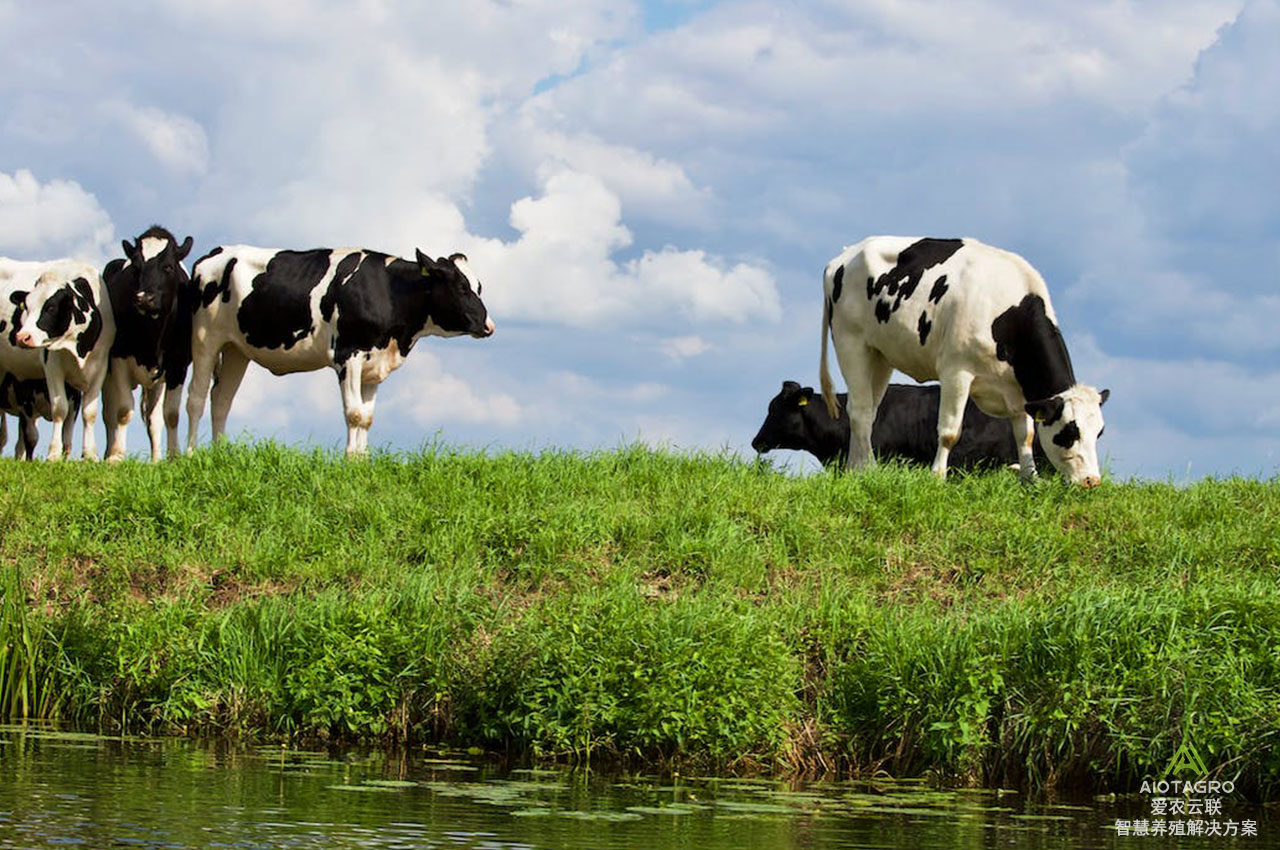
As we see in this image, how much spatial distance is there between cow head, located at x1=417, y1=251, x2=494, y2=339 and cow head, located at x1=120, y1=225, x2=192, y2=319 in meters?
3.34

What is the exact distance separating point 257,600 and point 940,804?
566cm

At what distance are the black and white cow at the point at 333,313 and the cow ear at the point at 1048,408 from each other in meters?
7.46

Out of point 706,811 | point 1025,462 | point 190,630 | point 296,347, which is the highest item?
point 296,347

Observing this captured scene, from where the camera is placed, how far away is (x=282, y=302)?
19.6 meters

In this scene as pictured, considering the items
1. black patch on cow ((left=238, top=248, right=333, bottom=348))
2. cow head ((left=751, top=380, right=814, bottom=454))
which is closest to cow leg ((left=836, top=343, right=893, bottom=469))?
cow head ((left=751, top=380, right=814, bottom=454))

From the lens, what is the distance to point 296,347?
1969 centimetres

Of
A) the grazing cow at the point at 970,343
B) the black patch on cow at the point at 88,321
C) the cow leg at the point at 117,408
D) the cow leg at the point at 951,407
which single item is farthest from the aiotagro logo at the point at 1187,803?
the black patch on cow at the point at 88,321

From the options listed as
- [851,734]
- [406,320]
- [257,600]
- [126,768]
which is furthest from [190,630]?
[406,320]

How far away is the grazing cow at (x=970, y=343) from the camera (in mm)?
16000

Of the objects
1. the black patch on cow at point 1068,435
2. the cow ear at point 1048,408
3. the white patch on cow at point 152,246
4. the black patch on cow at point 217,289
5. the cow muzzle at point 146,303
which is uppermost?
the white patch on cow at point 152,246

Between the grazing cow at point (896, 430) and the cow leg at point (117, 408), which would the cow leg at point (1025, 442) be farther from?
the cow leg at point (117, 408)

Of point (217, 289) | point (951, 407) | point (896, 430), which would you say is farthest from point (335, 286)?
point (896, 430)

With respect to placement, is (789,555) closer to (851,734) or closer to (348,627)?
(851,734)

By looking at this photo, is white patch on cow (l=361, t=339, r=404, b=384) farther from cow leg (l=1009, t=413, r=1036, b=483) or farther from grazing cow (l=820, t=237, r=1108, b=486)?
cow leg (l=1009, t=413, r=1036, b=483)
